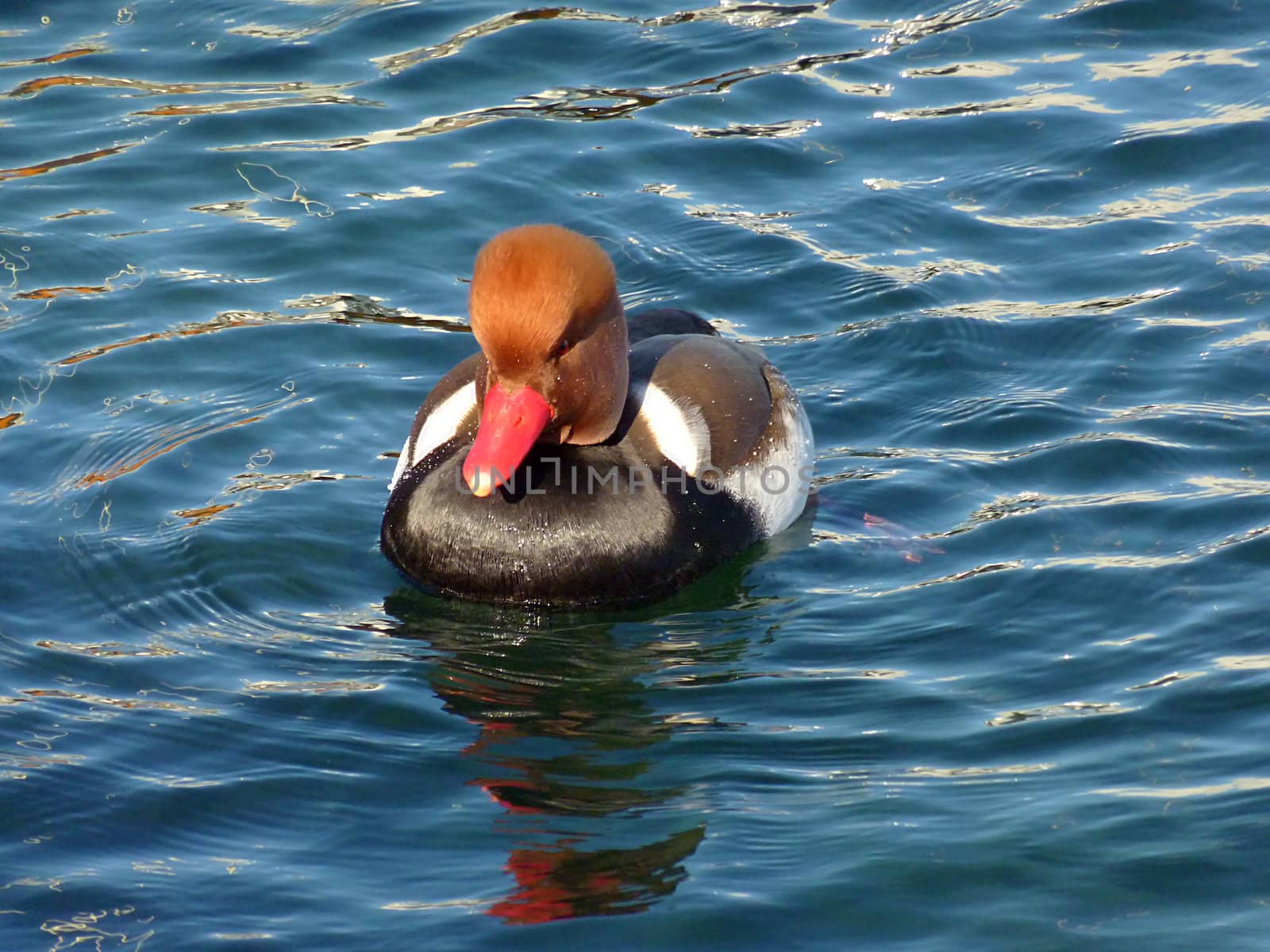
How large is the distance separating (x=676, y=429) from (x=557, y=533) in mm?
717

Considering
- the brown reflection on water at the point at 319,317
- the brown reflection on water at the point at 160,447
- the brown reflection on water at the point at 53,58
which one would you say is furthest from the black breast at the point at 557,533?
the brown reflection on water at the point at 53,58

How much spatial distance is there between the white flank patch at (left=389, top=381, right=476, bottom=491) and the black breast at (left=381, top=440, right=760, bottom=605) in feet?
0.67

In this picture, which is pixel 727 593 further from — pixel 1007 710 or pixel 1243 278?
pixel 1243 278

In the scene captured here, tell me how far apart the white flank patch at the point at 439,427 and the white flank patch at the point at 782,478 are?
1.00 m

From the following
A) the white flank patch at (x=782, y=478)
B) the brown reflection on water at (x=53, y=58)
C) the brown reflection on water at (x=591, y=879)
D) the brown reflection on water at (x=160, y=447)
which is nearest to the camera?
the brown reflection on water at (x=591, y=879)

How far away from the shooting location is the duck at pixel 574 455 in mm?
→ 5430

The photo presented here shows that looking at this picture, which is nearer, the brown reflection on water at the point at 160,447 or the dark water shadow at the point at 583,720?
the dark water shadow at the point at 583,720

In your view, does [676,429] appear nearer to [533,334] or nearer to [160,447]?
[533,334]

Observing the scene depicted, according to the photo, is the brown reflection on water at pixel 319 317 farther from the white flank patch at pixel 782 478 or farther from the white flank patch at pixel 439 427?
the white flank patch at pixel 782 478

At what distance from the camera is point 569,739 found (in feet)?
16.3

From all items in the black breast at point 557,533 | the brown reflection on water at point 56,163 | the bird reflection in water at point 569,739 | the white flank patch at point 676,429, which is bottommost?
the bird reflection in water at point 569,739

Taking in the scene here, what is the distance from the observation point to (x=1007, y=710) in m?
4.96

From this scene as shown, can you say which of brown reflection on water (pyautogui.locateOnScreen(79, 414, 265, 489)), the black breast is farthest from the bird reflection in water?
brown reflection on water (pyautogui.locateOnScreen(79, 414, 265, 489))

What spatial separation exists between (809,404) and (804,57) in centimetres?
367
